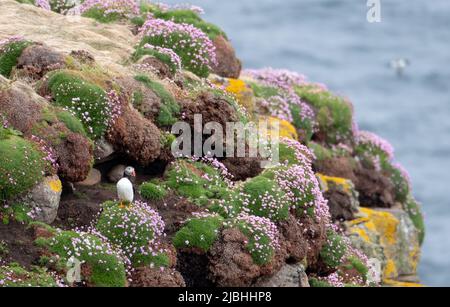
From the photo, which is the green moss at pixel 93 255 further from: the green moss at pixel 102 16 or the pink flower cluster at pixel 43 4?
the pink flower cluster at pixel 43 4

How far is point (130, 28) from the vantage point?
96.1 feet

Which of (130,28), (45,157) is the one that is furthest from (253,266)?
(130,28)

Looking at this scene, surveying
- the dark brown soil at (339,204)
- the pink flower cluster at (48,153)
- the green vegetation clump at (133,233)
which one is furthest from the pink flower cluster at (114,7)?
the green vegetation clump at (133,233)

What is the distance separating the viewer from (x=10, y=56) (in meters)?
24.3

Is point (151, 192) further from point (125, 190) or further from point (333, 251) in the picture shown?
point (333, 251)

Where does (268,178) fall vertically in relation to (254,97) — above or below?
below

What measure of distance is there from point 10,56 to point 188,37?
470 centimetres

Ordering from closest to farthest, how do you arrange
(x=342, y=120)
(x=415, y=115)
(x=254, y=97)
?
(x=254, y=97) → (x=342, y=120) → (x=415, y=115)

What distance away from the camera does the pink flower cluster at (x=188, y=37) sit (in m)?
27.1

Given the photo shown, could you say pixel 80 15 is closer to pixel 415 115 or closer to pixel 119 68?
pixel 119 68

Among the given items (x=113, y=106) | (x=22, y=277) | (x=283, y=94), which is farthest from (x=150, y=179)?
(x=283, y=94)

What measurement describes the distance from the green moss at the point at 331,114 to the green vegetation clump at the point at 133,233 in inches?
482
